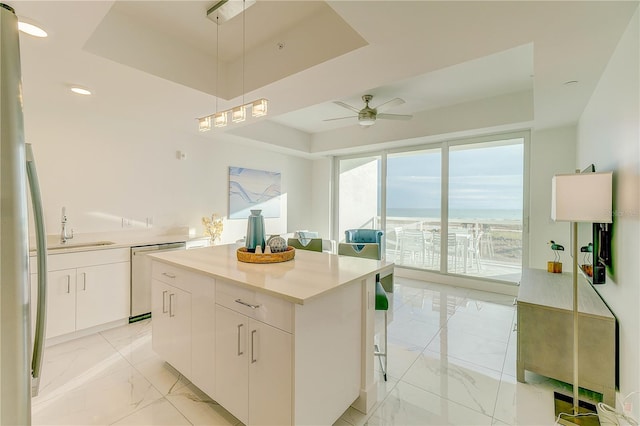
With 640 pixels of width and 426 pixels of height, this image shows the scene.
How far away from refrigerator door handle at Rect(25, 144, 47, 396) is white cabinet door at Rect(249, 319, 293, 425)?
34.8 inches

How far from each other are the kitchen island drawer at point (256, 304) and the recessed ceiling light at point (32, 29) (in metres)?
1.89

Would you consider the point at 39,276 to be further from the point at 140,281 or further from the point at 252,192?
the point at 252,192

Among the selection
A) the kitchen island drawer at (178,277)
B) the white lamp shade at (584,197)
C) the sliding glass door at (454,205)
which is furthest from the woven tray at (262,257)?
the sliding glass door at (454,205)

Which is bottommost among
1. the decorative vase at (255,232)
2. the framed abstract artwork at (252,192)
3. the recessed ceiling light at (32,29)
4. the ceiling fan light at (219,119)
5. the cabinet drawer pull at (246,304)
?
the cabinet drawer pull at (246,304)

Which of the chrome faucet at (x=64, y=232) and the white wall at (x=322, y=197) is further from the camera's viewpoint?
the white wall at (x=322, y=197)

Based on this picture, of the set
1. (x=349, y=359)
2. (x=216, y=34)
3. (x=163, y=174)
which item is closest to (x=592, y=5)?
(x=349, y=359)

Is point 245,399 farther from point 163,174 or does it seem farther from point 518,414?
point 163,174

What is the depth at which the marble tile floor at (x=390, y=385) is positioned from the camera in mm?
1813

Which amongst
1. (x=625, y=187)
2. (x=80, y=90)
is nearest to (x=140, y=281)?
(x=80, y=90)

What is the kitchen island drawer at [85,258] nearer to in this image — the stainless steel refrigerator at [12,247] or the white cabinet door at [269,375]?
the white cabinet door at [269,375]

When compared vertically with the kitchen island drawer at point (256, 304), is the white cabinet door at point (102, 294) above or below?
below

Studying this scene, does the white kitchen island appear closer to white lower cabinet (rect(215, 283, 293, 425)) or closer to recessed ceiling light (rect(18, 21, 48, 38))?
white lower cabinet (rect(215, 283, 293, 425))

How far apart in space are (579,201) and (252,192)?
14.7 ft

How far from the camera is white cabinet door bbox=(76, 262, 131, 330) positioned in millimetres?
2871
